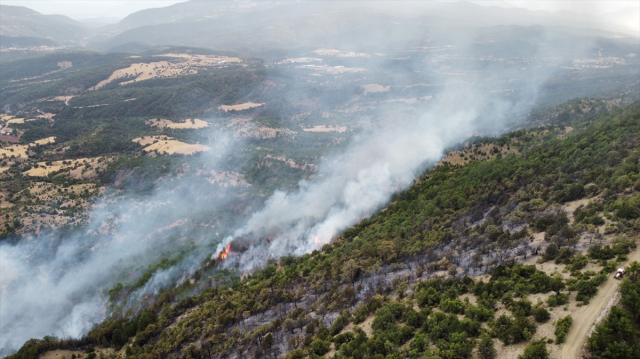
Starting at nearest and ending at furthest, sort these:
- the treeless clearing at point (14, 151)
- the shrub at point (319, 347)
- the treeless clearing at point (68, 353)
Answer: the shrub at point (319, 347) → the treeless clearing at point (68, 353) → the treeless clearing at point (14, 151)

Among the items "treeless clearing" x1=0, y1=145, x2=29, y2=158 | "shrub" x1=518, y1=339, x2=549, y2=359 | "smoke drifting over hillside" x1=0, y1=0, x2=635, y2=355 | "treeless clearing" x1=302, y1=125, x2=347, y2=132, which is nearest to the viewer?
"shrub" x1=518, y1=339, x2=549, y2=359

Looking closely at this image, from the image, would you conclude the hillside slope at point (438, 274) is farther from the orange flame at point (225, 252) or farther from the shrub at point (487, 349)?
the orange flame at point (225, 252)

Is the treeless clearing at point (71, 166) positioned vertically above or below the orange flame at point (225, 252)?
above

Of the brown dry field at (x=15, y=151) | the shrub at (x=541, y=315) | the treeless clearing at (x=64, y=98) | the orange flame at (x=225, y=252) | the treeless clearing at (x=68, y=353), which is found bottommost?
the treeless clearing at (x=68, y=353)

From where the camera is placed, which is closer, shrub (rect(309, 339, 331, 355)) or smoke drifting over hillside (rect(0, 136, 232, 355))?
shrub (rect(309, 339, 331, 355))

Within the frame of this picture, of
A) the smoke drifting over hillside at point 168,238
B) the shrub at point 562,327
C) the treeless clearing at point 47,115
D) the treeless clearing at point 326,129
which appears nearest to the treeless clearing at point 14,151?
the treeless clearing at point 47,115

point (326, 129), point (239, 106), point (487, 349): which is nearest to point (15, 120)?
point (239, 106)

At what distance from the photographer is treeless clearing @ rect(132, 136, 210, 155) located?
122 m

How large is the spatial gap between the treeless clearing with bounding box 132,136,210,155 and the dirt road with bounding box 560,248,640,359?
375ft

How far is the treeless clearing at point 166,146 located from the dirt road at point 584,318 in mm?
114399

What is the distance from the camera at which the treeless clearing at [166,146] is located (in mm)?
122500

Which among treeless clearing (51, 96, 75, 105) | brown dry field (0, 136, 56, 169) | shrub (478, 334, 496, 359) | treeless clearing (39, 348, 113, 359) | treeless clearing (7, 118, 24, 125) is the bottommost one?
treeless clearing (39, 348, 113, 359)

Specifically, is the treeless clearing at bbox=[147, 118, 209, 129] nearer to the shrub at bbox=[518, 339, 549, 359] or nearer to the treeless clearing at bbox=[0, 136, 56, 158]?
the treeless clearing at bbox=[0, 136, 56, 158]

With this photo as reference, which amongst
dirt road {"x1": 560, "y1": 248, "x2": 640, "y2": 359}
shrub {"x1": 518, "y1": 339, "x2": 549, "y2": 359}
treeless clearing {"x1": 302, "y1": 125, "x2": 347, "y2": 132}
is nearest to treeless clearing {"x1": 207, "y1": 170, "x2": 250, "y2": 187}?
treeless clearing {"x1": 302, "y1": 125, "x2": 347, "y2": 132}
